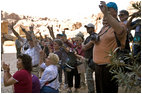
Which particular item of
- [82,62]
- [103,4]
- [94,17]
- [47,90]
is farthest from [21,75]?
[94,17]

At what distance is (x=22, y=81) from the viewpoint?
9.33ft

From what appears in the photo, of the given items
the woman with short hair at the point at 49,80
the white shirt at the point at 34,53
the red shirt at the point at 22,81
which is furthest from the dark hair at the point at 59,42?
the red shirt at the point at 22,81

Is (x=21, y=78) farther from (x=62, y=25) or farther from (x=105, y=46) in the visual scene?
(x=62, y=25)

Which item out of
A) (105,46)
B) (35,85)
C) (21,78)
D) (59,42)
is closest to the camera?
(21,78)

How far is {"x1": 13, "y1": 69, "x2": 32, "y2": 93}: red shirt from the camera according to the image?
9.21ft

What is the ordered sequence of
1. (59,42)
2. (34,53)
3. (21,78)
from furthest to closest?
(59,42) → (34,53) → (21,78)

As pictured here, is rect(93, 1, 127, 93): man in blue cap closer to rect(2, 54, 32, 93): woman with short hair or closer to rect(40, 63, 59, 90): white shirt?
rect(40, 63, 59, 90): white shirt

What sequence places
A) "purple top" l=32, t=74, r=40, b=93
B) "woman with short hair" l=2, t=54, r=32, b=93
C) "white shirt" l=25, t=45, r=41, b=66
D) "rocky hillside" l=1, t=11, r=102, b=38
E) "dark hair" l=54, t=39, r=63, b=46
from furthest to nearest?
"rocky hillside" l=1, t=11, r=102, b=38 → "dark hair" l=54, t=39, r=63, b=46 → "white shirt" l=25, t=45, r=41, b=66 → "purple top" l=32, t=74, r=40, b=93 → "woman with short hair" l=2, t=54, r=32, b=93

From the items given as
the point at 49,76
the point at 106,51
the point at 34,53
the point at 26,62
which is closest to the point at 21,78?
the point at 26,62

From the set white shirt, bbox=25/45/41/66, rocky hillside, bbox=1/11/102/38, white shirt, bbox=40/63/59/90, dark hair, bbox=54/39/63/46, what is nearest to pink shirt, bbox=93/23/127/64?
white shirt, bbox=40/63/59/90

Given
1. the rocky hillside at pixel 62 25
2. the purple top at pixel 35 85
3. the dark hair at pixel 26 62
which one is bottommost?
the purple top at pixel 35 85

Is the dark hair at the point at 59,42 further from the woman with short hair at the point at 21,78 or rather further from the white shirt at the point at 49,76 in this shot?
the woman with short hair at the point at 21,78

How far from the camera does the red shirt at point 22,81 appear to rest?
111 inches

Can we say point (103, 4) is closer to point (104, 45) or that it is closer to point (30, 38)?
point (104, 45)
